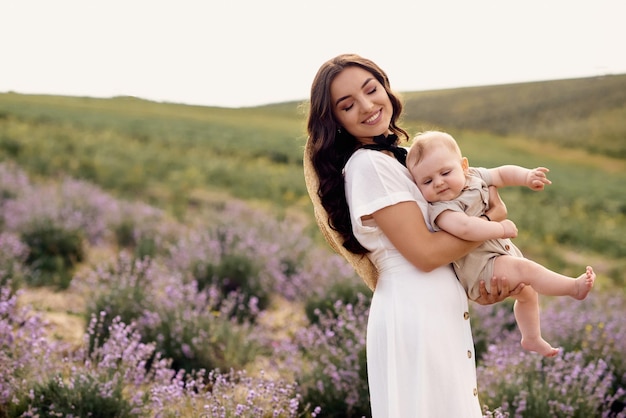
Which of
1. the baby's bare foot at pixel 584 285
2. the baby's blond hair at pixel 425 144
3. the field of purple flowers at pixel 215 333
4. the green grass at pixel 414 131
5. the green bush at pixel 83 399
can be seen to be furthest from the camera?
the green grass at pixel 414 131

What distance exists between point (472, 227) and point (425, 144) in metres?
0.38

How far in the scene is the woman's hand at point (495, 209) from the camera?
98.7 inches

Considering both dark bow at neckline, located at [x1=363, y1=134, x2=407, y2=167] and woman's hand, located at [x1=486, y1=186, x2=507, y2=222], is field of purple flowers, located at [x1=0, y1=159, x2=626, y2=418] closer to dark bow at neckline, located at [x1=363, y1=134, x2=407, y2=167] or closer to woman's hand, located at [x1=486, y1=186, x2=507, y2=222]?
woman's hand, located at [x1=486, y1=186, x2=507, y2=222]

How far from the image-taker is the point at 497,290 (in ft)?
8.04

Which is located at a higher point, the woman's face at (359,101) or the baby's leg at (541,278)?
the woman's face at (359,101)

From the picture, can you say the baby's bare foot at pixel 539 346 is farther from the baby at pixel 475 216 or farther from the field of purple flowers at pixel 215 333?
the field of purple flowers at pixel 215 333

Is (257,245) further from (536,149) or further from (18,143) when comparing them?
(536,149)

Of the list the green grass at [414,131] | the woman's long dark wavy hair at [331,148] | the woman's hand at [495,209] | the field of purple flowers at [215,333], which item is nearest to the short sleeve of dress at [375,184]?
the woman's long dark wavy hair at [331,148]

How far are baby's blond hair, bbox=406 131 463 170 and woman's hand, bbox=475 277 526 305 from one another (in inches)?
20.2

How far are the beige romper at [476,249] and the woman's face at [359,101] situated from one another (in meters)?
0.41

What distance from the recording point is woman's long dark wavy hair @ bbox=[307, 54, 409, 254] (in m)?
2.63

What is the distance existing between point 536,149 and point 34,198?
41281 millimetres

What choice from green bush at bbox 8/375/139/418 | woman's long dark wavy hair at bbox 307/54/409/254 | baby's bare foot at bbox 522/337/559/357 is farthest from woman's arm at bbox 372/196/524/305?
green bush at bbox 8/375/139/418

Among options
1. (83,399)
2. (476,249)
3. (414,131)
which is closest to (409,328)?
(476,249)
